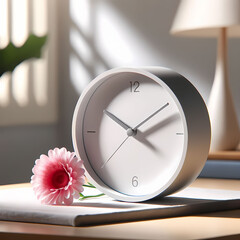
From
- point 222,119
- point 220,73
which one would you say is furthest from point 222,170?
point 220,73

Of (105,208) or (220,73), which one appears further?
(220,73)

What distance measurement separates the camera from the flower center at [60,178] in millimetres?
1022

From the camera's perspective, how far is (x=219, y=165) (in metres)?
1.83

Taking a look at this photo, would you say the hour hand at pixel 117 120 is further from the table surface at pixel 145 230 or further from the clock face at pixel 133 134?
the table surface at pixel 145 230

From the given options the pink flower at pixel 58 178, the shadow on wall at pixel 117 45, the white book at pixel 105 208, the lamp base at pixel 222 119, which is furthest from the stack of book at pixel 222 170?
the shadow on wall at pixel 117 45

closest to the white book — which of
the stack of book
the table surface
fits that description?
the table surface

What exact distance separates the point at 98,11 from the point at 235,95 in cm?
93

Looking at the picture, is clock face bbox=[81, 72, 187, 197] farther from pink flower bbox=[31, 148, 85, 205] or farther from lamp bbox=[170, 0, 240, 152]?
lamp bbox=[170, 0, 240, 152]

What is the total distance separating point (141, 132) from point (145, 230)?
27 centimetres

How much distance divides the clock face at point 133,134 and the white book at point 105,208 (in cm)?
4

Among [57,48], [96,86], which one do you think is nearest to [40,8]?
[57,48]

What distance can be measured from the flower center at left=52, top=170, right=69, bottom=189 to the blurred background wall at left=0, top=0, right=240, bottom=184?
2146 millimetres

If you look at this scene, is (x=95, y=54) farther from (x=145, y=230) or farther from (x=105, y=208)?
(x=145, y=230)

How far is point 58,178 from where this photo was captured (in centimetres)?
103
